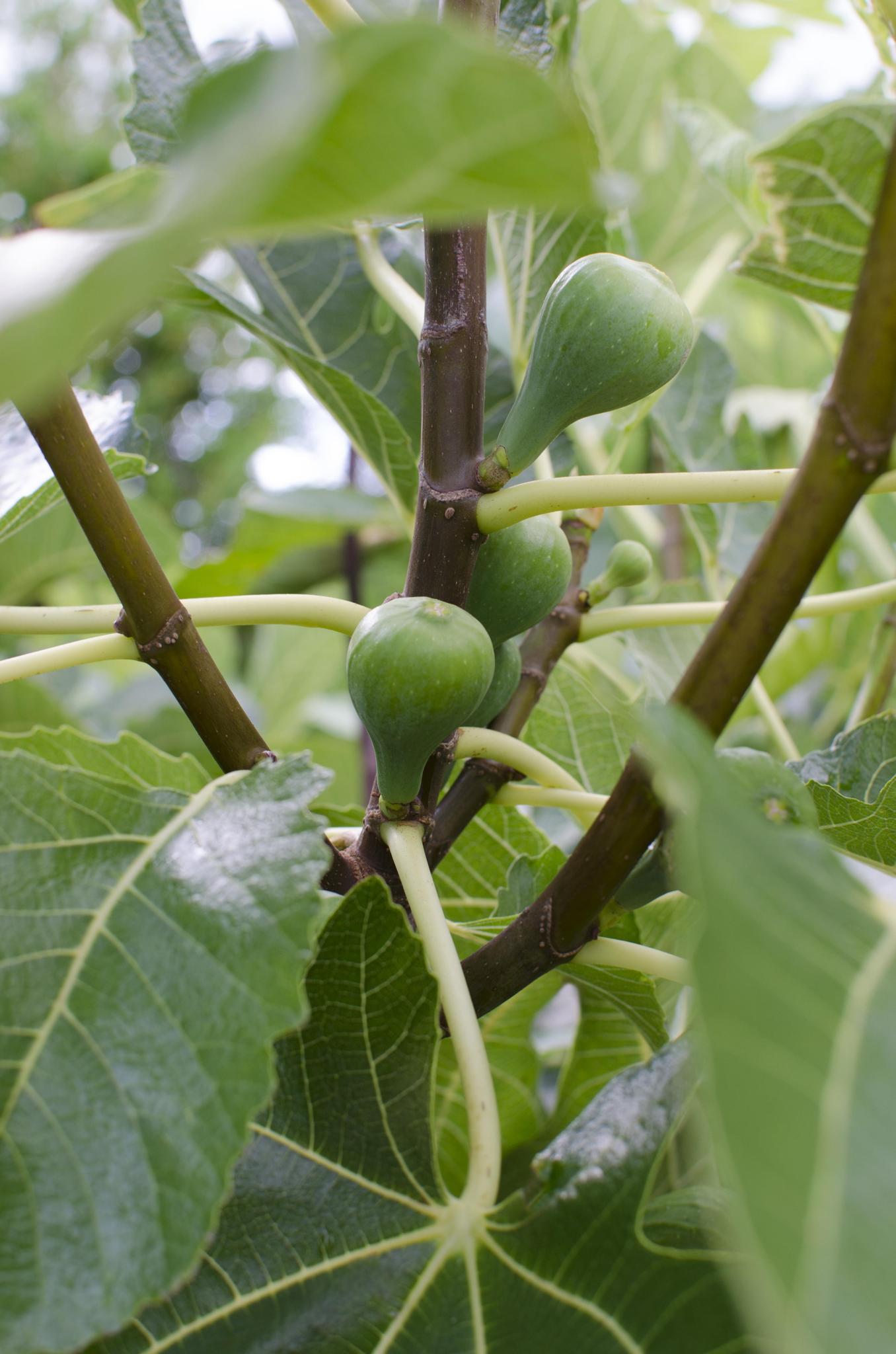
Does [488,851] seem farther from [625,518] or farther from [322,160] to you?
[625,518]

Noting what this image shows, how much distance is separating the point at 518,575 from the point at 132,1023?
268mm

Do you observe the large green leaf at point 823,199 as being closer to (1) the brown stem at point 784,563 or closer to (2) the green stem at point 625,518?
(1) the brown stem at point 784,563

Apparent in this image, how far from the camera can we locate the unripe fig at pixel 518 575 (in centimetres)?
54

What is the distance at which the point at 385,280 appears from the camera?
750 millimetres

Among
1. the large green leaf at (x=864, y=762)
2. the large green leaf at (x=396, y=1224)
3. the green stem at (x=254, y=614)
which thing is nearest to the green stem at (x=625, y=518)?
the large green leaf at (x=864, y=762)

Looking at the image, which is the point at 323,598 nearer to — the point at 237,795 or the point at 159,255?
A: the point at 237,795

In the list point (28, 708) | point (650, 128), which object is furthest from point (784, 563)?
point (28, 708)

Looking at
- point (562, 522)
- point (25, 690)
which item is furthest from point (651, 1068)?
point (25, 690)

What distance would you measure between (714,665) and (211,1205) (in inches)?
10.5

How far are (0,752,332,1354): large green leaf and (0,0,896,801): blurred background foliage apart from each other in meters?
0.23

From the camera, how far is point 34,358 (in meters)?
0.24

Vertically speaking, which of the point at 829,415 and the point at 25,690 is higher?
the point at 829,415

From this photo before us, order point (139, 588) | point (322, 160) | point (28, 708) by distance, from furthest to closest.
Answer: point (28, 708), point (139, 588), point (322, 160)

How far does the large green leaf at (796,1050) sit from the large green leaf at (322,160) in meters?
0.16
